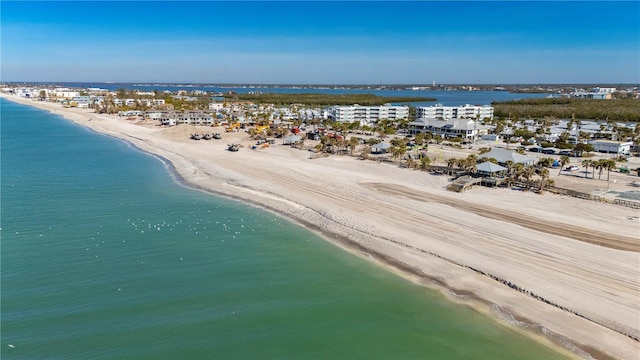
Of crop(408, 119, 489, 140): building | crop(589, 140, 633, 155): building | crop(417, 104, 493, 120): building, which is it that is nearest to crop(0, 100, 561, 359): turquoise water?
crop(408, 119, 489, 140): building

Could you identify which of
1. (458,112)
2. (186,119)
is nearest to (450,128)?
(458,112)

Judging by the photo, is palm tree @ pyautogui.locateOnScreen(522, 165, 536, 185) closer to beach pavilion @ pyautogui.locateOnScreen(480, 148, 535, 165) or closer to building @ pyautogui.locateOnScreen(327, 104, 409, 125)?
beach pavilion @ pyautogui.locateOnScreen(480, 148, 535, 165)

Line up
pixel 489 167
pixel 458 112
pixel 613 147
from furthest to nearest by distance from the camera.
→ 1. pixel 458 112
2. pixel 613 147
3. pixel 489 167

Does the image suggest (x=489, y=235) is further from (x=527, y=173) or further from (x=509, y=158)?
(x=509, y=158)

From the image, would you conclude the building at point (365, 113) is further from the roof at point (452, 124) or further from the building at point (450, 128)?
the roof at point (452, 124)

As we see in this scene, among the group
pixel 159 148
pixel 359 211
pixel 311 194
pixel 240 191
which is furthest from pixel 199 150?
pixel 359 211

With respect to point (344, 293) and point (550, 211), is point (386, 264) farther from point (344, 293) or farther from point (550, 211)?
point (550, 211)

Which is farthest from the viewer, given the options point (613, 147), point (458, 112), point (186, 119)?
point (458, 112)
